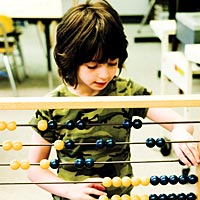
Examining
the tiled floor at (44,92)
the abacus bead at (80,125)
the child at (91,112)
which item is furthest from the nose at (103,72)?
the tiled floor at (44,92)

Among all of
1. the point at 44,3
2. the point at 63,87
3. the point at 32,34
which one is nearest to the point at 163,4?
the point at 32,34

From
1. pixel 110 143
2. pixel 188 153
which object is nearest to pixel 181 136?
pixel 188 153

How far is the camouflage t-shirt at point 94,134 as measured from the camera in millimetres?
1200

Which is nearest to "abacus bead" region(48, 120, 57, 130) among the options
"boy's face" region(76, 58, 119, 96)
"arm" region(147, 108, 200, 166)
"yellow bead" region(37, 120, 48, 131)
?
"yellow bead" region(37, 120, 48, 131)

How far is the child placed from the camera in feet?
3.69

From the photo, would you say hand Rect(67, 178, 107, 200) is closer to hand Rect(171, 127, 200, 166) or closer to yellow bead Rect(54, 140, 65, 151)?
yellow bead Rect(54, 140, 65, 151)

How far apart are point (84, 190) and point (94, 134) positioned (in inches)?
6.9

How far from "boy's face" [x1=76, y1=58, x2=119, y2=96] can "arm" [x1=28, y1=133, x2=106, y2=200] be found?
0.20 m

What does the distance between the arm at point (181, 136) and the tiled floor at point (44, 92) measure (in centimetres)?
39

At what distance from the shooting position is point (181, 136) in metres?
1.16

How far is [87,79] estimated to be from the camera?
115cm

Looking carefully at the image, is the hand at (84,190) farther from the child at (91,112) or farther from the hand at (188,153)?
the hand at (188,153)

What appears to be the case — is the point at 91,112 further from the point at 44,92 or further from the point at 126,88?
the point at 44,92

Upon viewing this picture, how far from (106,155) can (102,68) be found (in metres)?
0.24
